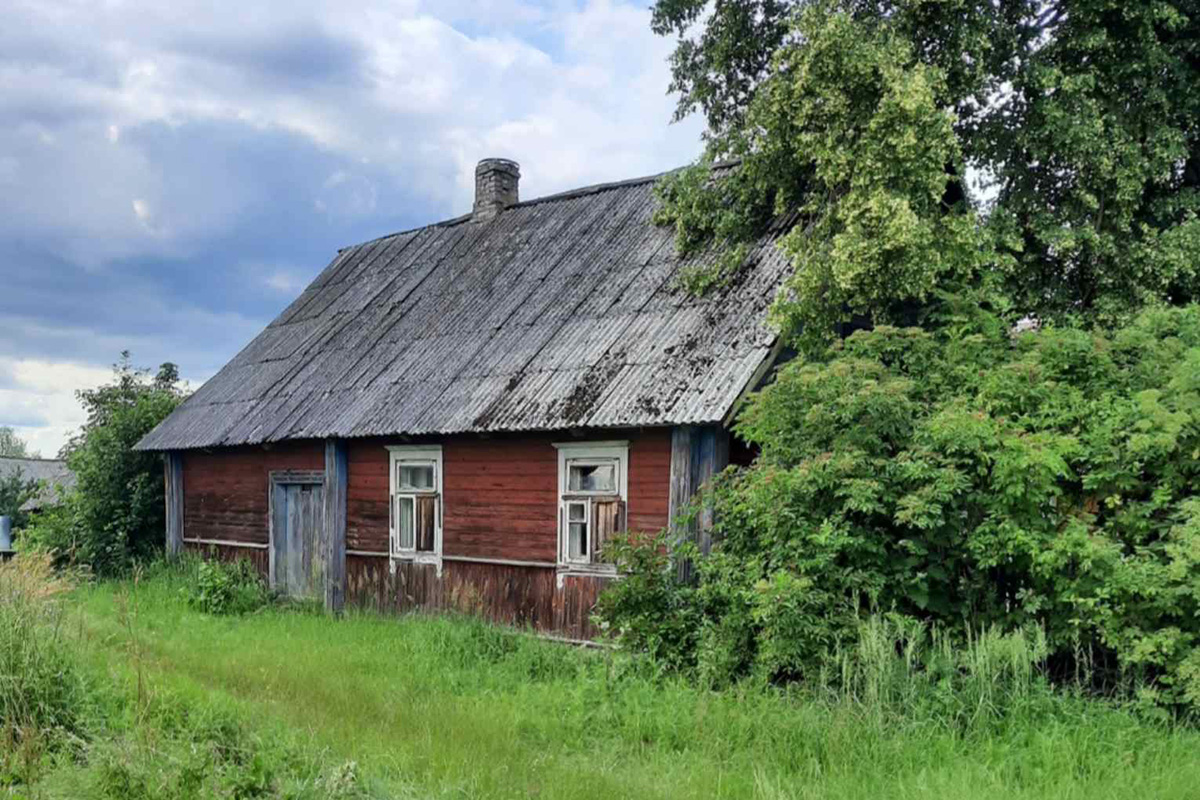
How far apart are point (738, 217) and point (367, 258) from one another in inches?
374

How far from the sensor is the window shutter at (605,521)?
10047 mm

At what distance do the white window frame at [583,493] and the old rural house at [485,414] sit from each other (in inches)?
0.8

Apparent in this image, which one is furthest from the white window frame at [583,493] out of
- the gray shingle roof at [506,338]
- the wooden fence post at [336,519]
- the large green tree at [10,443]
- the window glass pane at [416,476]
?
the large green tree at [10,443]

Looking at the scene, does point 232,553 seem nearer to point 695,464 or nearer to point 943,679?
point 695,464

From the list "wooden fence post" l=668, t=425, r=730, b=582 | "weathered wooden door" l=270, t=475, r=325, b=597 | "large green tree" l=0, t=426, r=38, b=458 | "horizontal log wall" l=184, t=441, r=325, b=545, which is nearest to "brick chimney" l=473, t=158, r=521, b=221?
"horizontal log wall" l=184, t=441, r=325, b=545

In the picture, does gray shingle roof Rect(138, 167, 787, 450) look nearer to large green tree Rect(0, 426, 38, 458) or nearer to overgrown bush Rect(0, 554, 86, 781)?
overgrown bush Rect(0, 554, 86, 781)

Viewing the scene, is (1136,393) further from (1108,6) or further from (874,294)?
(1108,6)

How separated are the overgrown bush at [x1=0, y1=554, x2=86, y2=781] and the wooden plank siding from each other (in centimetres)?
489

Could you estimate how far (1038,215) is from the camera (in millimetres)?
10289

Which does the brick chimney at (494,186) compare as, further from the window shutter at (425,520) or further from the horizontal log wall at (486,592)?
the horizontal log wall at (486,592)

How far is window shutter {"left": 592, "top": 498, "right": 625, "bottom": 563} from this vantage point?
1005cm

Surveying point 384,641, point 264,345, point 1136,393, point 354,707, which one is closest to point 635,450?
point 384,641

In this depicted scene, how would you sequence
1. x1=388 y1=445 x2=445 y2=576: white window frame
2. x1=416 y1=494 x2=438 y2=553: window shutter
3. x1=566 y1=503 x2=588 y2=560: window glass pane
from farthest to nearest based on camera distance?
x1=416 y1=494 x2=438 y2=553: window shutter, x1=388 y1=445 x2=445 y2=576: white window frame, x1=566 y1=503 x2=588 y2=560: window glass pane

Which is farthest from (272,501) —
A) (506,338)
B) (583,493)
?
(583,493)
